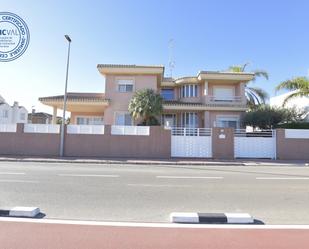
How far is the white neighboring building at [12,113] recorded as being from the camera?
176 feet

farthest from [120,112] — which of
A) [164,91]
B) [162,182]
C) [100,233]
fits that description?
[100,233]

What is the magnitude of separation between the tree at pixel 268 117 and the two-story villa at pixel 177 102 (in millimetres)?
2466

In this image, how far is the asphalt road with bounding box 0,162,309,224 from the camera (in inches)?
267

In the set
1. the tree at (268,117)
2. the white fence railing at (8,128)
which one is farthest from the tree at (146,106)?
the white fence railing at (8,128)

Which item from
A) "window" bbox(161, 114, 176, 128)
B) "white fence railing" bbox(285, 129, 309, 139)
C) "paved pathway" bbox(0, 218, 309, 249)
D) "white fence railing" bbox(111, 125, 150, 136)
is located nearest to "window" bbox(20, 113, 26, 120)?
"window" bbox(161, 114, 176, 128)

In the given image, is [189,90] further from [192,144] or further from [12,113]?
[12,113]

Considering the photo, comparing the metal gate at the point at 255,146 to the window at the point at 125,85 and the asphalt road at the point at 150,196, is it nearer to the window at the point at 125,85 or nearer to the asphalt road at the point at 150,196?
the asphalt road at the point at 150,196

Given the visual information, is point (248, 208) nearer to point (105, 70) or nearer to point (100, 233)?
point (100, 233)

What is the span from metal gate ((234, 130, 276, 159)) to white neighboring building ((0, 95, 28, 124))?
131 feet

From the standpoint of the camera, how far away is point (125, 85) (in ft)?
94.4

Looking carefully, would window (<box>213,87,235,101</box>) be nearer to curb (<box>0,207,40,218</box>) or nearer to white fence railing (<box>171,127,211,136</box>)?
white fence railing (<box>171,127,211,136</box>)

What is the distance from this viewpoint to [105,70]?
92.3ft

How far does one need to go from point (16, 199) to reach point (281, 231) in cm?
586

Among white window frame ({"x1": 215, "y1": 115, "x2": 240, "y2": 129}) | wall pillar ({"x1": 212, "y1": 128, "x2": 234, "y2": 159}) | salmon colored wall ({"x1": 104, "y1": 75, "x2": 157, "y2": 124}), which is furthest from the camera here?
white window frame ({"x1": 215, "y1": 115, "x2": 240, "y2": 129})
